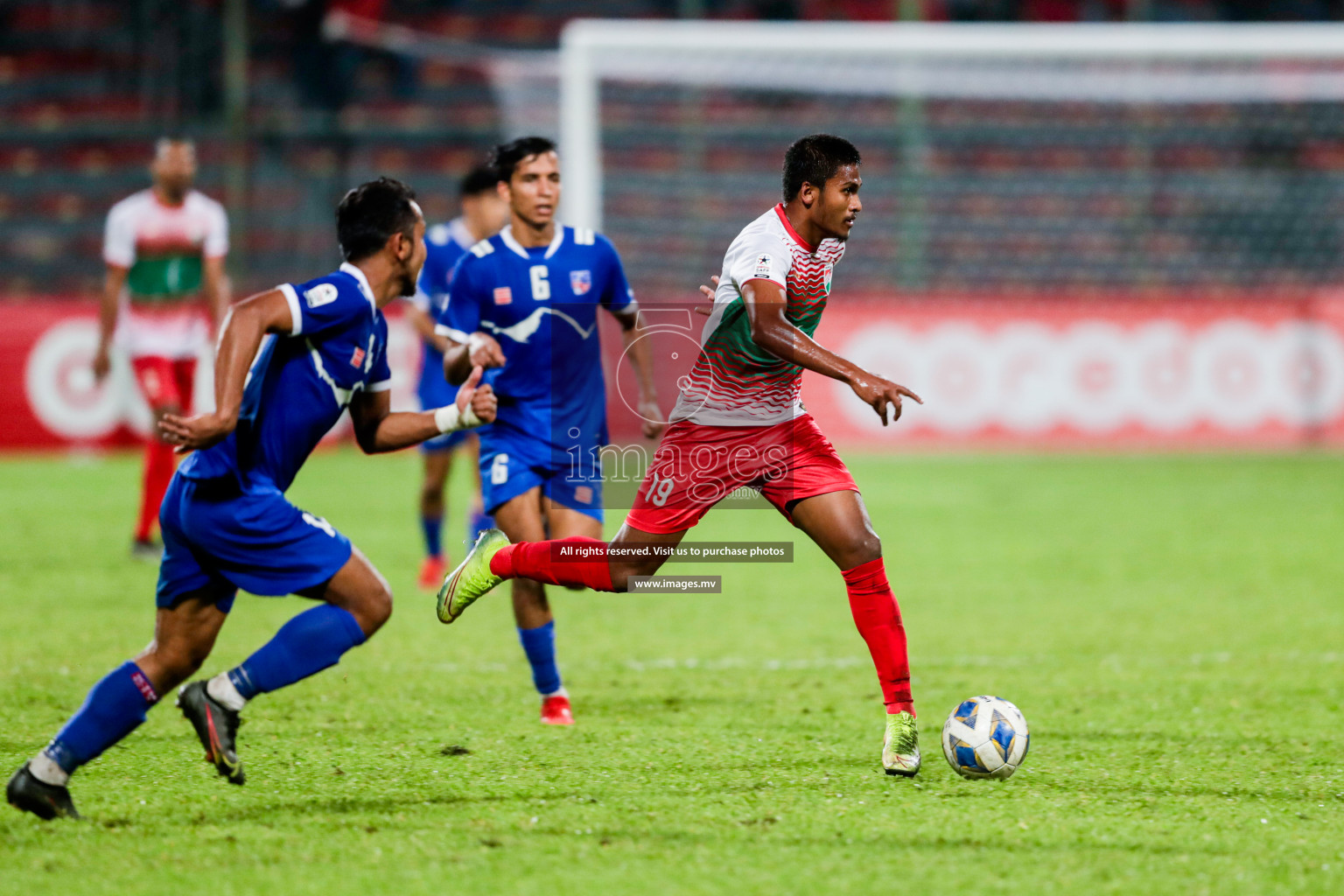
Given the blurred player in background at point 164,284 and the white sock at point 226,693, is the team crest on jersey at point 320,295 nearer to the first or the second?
the white sock at point 226,693

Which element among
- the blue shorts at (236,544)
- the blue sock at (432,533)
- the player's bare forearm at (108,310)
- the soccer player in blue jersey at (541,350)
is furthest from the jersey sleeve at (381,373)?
the player's bare forearm at (108,310)

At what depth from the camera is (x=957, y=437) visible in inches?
725

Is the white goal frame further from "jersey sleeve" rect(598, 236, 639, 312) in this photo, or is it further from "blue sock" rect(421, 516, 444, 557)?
"jersey sleeve" rect(598, 236, 639, 312)

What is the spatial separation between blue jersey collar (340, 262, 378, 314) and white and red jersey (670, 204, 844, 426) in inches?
45.7

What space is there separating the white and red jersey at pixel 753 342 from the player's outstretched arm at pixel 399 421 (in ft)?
2.61

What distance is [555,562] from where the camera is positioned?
5207 millimetres

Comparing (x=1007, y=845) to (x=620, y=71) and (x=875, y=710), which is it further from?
(x=620, y=71)

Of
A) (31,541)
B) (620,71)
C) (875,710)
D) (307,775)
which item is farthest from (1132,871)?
(620,71)

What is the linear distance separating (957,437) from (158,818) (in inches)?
595

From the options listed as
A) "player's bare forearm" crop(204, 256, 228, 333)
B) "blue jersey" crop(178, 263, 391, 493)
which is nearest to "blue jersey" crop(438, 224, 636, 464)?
"blue jersey" crop(178, 263, 391, 493)

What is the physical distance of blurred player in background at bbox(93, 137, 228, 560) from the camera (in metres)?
10.1

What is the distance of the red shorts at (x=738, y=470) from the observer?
500 cm

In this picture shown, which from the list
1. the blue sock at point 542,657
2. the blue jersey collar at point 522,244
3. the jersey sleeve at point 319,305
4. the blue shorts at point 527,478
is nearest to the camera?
the jersey sleeve at point 319,305

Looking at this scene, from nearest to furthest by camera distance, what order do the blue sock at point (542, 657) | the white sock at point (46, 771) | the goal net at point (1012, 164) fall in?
1. the white sock at point (46, 771)
2. the blue sock at point (542, 657)
3. the goal net at point (1012, 164)
